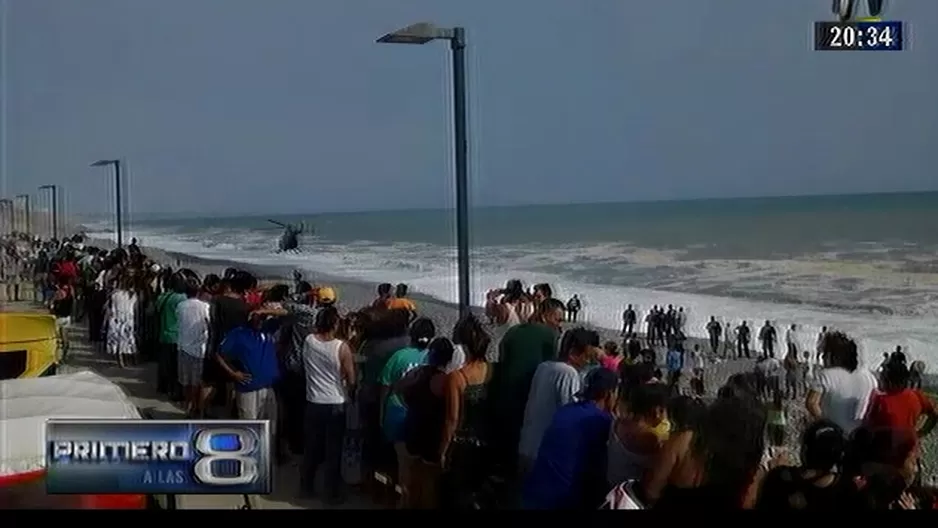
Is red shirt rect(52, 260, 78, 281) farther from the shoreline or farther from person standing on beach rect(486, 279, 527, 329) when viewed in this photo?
person standing on beach rect(486, 279, 527, 329)

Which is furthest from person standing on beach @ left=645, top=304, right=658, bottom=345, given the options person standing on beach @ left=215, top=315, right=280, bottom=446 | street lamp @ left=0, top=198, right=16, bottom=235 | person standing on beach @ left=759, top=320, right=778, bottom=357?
street lamp @ left=0, top=198, right=16, bottom=235

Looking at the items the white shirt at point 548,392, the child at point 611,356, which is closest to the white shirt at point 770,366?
the child at point 611,356

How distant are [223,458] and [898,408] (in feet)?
6.00

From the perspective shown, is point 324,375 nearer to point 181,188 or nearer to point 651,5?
point 181,188

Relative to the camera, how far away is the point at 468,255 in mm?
Answer: 2873

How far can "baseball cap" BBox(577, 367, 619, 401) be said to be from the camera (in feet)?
9.34

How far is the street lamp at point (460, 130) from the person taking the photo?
2875mm

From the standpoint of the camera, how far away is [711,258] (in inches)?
110

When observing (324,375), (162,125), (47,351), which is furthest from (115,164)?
(324,375)

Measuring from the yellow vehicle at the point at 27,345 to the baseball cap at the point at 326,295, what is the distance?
766mm

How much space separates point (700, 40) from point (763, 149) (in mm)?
348

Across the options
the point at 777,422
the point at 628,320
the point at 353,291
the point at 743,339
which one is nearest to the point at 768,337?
the point at 743,339

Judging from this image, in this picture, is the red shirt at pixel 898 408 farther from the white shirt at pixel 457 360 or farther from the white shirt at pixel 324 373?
the white shirt at pixel 324 373

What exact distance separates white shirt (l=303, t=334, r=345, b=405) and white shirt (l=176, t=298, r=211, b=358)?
0.30 m
